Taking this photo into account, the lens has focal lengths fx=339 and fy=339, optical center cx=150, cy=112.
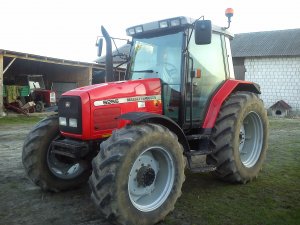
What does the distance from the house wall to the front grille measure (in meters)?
21.7

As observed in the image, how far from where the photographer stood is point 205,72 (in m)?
4.86

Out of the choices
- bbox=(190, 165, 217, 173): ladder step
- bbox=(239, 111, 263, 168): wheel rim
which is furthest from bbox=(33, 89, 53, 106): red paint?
bbox=(190, 165, 217, 173): ladder step

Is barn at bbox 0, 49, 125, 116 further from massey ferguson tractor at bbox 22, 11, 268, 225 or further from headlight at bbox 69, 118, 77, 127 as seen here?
headlight at bbox 69, 118, 77, 127

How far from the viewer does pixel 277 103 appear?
2294 centimetres

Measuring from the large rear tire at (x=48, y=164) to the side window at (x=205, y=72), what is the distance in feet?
5.54

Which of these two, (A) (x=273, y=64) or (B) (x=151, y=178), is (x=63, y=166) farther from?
(A) (x=273, y=64)

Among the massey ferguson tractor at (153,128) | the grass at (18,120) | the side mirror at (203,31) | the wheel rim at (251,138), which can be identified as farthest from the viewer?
the grass at (18,120)

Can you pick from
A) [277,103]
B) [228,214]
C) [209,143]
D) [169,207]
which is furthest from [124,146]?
[277,103]

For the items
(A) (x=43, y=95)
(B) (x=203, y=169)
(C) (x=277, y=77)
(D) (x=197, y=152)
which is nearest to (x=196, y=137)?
(D) (x=197, y=152)

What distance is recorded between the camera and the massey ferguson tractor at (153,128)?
3.27 metres

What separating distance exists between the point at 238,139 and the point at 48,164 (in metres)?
2.54

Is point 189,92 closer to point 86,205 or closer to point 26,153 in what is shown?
Result: point 86,205

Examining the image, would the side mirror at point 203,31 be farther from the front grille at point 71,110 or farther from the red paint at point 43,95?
the red paint at point 43,95

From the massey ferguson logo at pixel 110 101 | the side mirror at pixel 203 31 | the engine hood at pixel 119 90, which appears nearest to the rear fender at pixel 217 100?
the engine hood at pixel 119 90
